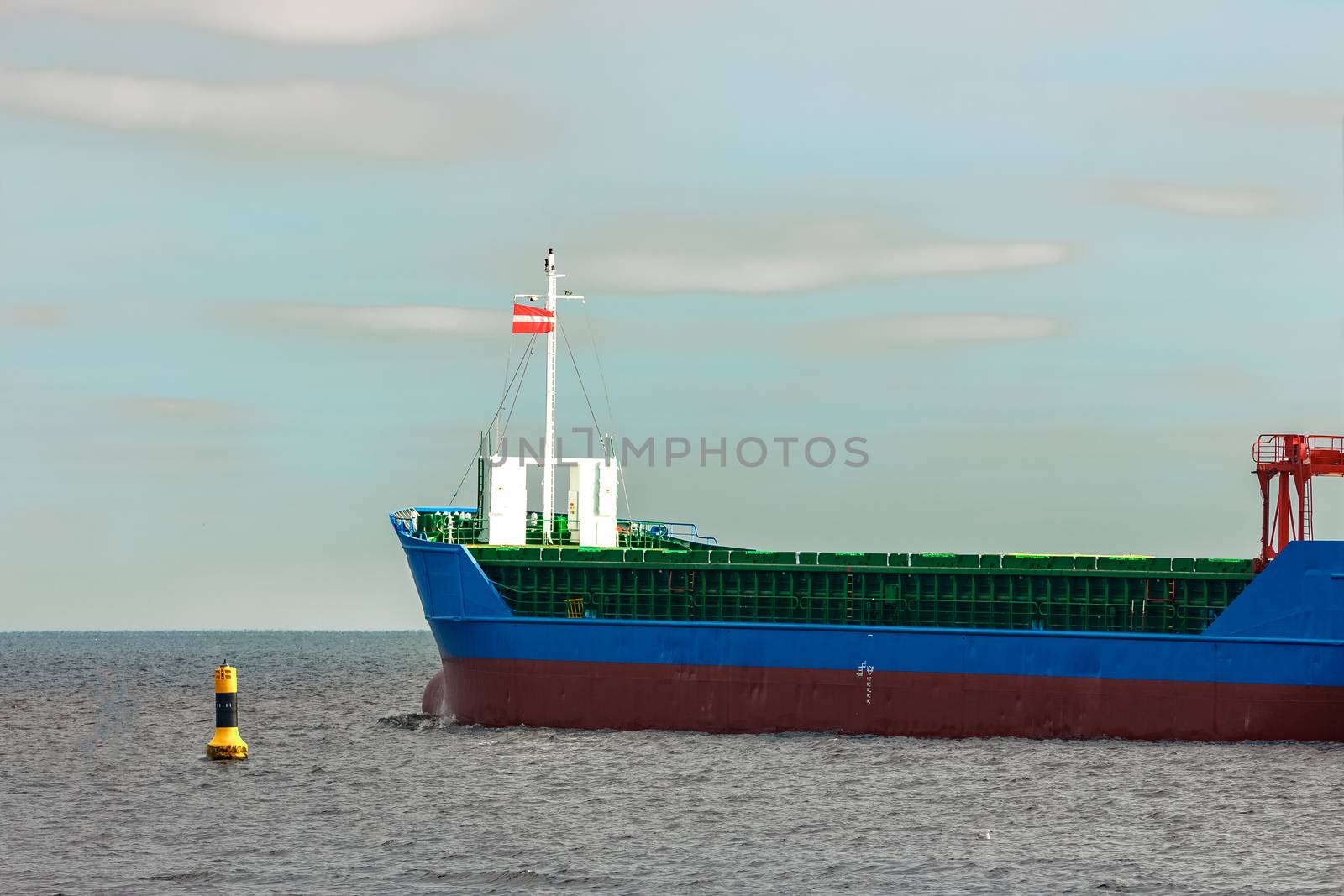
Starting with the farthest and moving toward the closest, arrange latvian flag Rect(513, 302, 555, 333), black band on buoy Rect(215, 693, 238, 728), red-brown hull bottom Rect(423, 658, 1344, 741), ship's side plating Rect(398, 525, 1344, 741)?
latvian flag Rect(513, 302, 555, 333)
red-brown hull bottom Rect(423, 658, 1344, 741)
ship's side plating Rect(398, 525, 1344, 741)
black band on buoy Rect(215, 693, 238, 728)

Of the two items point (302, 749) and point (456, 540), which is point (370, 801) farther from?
point (456, 540)

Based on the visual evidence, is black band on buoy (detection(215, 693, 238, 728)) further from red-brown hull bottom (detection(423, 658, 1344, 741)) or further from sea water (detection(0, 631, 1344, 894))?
red-brown hull bottom (detection(423, 658, 1344, 741))

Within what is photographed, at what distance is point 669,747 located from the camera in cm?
3591

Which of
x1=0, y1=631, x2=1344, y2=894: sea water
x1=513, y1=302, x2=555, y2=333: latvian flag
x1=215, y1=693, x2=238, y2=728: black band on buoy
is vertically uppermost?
x1=513, y1=302, x2=555, y2=333: latvian flag

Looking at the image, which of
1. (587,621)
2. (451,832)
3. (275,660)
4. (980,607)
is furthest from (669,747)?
(275,660)

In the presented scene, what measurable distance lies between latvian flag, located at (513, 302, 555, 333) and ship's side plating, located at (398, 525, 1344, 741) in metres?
5.97

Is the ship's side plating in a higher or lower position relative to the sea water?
higher

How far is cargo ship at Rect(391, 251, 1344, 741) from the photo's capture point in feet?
110

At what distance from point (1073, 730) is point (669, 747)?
8.95 m

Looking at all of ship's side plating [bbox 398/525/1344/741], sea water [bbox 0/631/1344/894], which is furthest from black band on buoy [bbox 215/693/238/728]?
ship's side plating [bbox 398/525/1344/741]

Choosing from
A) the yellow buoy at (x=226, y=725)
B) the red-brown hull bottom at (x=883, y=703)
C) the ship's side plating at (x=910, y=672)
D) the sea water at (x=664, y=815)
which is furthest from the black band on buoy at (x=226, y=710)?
the red-brown hull bottom at (x=883, y=703)

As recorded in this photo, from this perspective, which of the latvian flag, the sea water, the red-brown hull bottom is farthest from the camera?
the latvian flag

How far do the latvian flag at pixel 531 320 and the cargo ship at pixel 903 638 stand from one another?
5.51 m

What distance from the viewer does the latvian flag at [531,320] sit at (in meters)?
40.3
